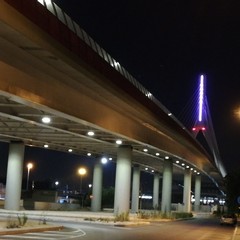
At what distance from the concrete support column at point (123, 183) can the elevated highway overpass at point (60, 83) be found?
118 inches

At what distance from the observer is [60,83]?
27.7m

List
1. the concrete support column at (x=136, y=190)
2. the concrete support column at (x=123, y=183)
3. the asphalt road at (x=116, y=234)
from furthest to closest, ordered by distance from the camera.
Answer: the concrete support column at (x=136, y=190)
the concrete support column at (x=123, y=183)
the asphalt road at (x=116, y=234)

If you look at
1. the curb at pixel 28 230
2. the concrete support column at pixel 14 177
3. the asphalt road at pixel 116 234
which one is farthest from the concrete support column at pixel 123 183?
the curb at pixel 28 230

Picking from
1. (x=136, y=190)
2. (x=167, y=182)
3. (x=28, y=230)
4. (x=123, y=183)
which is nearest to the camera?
(x=28, y=230)

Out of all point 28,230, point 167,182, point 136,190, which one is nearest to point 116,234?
point 28,230

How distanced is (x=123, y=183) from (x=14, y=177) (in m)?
11.7

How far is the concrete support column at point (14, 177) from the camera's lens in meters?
53.2

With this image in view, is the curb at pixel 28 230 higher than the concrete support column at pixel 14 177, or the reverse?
the concrete support column at pixel 14 177

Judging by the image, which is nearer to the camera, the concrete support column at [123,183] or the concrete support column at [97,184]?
the concrete support column at [123,183]

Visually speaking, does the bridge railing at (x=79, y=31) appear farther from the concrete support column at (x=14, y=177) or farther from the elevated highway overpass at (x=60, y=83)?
the concrete support column at (x=14, y=177)

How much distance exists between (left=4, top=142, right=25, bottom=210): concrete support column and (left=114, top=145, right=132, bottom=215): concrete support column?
35.4 feet

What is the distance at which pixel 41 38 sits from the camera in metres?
24.4

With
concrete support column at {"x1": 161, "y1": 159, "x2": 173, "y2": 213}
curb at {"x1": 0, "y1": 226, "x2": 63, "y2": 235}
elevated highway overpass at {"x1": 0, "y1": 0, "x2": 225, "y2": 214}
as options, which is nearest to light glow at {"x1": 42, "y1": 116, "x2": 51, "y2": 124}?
elevated highway overpass at {"x1": 0, "y1": 0, "x2": 225, "y2": 214}

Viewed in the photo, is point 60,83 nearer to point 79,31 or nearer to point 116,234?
point 79,31
